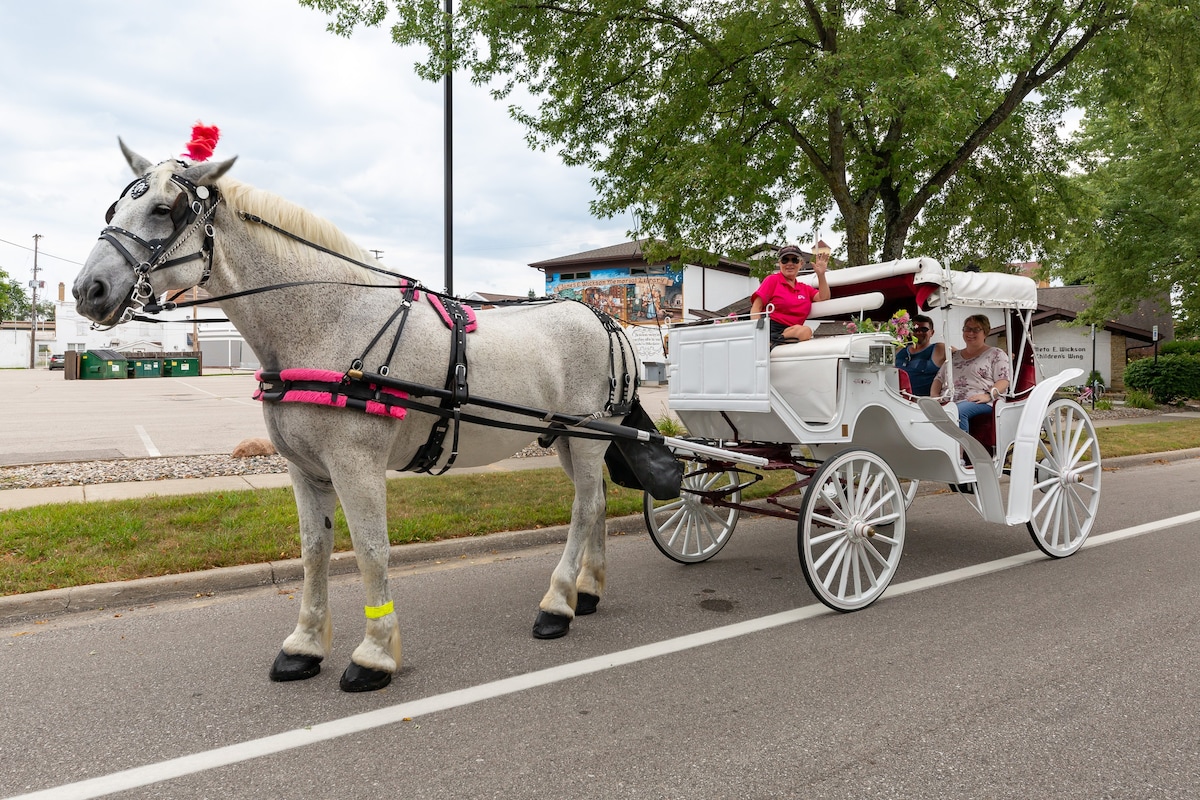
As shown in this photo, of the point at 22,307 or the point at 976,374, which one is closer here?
the point at 976,374

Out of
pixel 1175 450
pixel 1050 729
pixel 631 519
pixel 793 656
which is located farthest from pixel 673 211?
pixel 1175 450

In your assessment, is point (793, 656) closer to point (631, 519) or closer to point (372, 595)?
point (372, 595)

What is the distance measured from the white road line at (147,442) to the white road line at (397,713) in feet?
28.0

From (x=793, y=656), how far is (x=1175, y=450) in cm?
1255

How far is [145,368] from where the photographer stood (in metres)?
39.7

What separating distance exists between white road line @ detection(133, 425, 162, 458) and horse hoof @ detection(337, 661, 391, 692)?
27.1ft

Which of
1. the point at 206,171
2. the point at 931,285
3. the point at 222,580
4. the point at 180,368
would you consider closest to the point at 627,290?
the point at 180,368

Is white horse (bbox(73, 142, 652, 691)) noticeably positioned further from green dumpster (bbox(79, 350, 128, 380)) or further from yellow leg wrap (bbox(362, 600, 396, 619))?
green dumpster (bbox(79, 350, 128, 380))

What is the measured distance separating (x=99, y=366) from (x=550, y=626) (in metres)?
41.0

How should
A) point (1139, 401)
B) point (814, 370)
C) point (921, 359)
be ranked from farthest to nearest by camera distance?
point (1139, 401) → point (921, 359) → point (814, 370)

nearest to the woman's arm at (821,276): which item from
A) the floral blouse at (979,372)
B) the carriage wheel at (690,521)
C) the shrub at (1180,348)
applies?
the floral blouse at (979,372)

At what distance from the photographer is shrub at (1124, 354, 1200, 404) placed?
2277 centimetres

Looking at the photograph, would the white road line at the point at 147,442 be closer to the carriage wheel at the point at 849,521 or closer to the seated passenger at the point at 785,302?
the seated passenger at the point at 785,302

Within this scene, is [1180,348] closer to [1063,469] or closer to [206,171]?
[1063,469]
